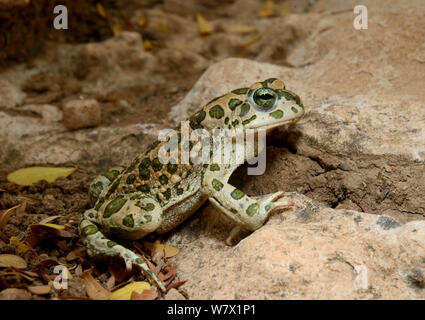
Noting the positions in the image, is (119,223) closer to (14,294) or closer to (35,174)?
(14,294)

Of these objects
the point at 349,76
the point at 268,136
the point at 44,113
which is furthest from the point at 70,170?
the point at 349,76

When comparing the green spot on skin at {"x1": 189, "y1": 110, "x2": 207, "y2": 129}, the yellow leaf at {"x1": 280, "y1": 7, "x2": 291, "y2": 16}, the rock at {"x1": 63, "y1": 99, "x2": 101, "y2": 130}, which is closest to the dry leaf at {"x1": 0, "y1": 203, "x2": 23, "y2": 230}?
the rock at {"x1": 63, "y1": 99, "x2": 101, "y2": 130}

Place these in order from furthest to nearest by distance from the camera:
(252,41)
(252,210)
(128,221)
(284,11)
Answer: (284,11), (252,41), (128,221), (252,210)

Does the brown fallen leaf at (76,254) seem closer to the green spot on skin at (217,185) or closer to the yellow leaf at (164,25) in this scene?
the green spot on skin at (217,185)

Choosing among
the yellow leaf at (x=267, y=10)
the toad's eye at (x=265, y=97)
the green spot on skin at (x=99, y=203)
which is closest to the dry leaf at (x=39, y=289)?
the green spot on skin at (x=99, y=203)

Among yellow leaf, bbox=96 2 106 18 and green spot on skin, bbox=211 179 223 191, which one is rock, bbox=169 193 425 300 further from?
yellow leaf, bbox=96 2 106 18

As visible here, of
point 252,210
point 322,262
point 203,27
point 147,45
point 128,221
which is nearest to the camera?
point 322,262

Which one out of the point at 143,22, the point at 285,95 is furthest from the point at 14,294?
the point at 143,22
